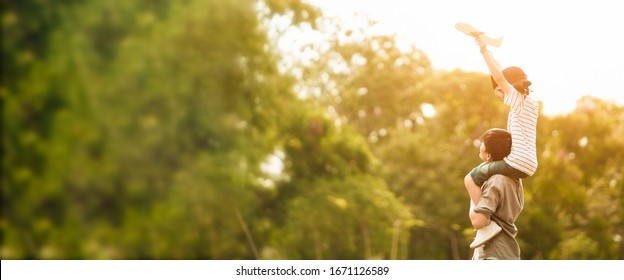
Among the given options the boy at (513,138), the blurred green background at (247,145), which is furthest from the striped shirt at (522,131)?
the blurred green background at (247,145)

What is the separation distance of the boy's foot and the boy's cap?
51 cm

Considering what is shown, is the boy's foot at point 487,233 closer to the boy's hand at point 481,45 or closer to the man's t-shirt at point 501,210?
the man's t-shirt at point 501,210

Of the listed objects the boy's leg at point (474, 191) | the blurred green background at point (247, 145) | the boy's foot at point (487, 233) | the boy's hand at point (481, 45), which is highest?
the blurred green background at point (247, 145)

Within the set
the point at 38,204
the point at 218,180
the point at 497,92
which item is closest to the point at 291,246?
the point at 218,180

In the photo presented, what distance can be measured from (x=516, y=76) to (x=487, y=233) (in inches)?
22.8

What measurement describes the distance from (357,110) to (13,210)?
12.9m

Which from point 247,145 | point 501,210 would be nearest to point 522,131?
point 501,210

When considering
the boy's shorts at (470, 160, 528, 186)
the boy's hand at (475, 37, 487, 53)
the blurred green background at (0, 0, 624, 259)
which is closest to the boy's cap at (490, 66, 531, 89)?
the boy's hand at (475, 37, 487, 53)

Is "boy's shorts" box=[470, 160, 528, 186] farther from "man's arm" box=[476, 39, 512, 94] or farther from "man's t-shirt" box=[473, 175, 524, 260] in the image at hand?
"man's arm" box=[476, 39, 512, 94]

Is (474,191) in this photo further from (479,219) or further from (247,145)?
(247,145)

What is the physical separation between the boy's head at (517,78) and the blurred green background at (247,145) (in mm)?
3032

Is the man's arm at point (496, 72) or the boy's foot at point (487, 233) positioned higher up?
the man's arm at point (496, 72)

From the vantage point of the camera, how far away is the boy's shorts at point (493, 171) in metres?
2.49

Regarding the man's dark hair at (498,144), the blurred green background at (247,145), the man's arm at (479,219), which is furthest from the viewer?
the blurred green background at (247,145)
